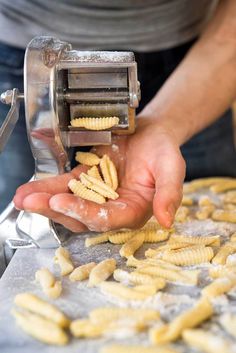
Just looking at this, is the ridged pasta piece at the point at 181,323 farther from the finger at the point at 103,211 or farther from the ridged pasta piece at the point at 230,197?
the ridged pasta piece at the point at 230,197

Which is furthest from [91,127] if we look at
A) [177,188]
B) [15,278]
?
[15,278]

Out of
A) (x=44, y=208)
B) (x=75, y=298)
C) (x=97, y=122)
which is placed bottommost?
(x=75, y=298)

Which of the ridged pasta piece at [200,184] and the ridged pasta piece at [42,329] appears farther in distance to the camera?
the ridged pasta piece at [200,184]

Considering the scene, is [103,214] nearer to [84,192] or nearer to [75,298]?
[84,192]

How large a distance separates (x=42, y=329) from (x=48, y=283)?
0.15m

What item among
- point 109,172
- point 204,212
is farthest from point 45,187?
point 204,212

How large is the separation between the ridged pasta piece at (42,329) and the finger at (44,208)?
0.70 feet

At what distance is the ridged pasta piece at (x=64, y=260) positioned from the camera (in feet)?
3.31

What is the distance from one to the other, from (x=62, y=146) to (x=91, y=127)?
0.06 meters

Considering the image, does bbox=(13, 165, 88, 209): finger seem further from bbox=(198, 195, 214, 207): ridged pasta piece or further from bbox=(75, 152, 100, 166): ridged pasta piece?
bbox=(198, 195, 214, 207): ridged pasta piece

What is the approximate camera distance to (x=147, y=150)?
119 centimetres

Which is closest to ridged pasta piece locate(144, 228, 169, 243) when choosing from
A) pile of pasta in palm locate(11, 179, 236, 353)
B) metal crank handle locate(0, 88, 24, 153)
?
pile of pasta in palm locate(11, 179, 236, 353)

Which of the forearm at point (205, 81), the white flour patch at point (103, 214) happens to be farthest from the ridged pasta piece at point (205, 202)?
the white flour patch at point (103, 214)

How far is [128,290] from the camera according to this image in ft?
2.99
